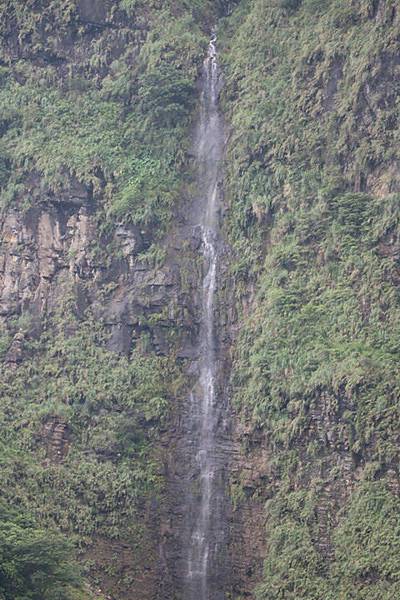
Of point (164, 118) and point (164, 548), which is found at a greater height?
point (164, 118)

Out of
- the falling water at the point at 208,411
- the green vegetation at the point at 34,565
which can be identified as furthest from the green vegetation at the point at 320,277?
the green vegetation at the point at 34,565

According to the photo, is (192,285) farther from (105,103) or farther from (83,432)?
(105,103)

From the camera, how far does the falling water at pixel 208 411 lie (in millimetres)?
38312

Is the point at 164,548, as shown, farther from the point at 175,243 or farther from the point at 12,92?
the point at 12,92

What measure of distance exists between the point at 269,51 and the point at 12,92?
27.9 feet

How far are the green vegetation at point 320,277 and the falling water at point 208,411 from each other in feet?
2.22

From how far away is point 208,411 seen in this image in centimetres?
4025

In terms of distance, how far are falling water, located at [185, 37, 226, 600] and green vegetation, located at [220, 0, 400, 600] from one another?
677mm

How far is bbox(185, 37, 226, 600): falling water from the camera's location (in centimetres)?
3831

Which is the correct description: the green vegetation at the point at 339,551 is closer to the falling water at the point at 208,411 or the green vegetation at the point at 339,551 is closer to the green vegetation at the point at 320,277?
the green vegetation at the point at 320,277

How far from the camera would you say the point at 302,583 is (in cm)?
3619

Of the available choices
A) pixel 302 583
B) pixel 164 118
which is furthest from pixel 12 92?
pixel 302 583

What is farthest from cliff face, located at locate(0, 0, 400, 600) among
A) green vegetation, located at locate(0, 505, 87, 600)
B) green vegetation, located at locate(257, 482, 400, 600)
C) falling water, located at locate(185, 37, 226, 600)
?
green vegetation, located at locate(0, 505, 87, 600)

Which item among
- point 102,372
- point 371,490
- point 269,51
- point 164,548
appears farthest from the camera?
point 269,51
